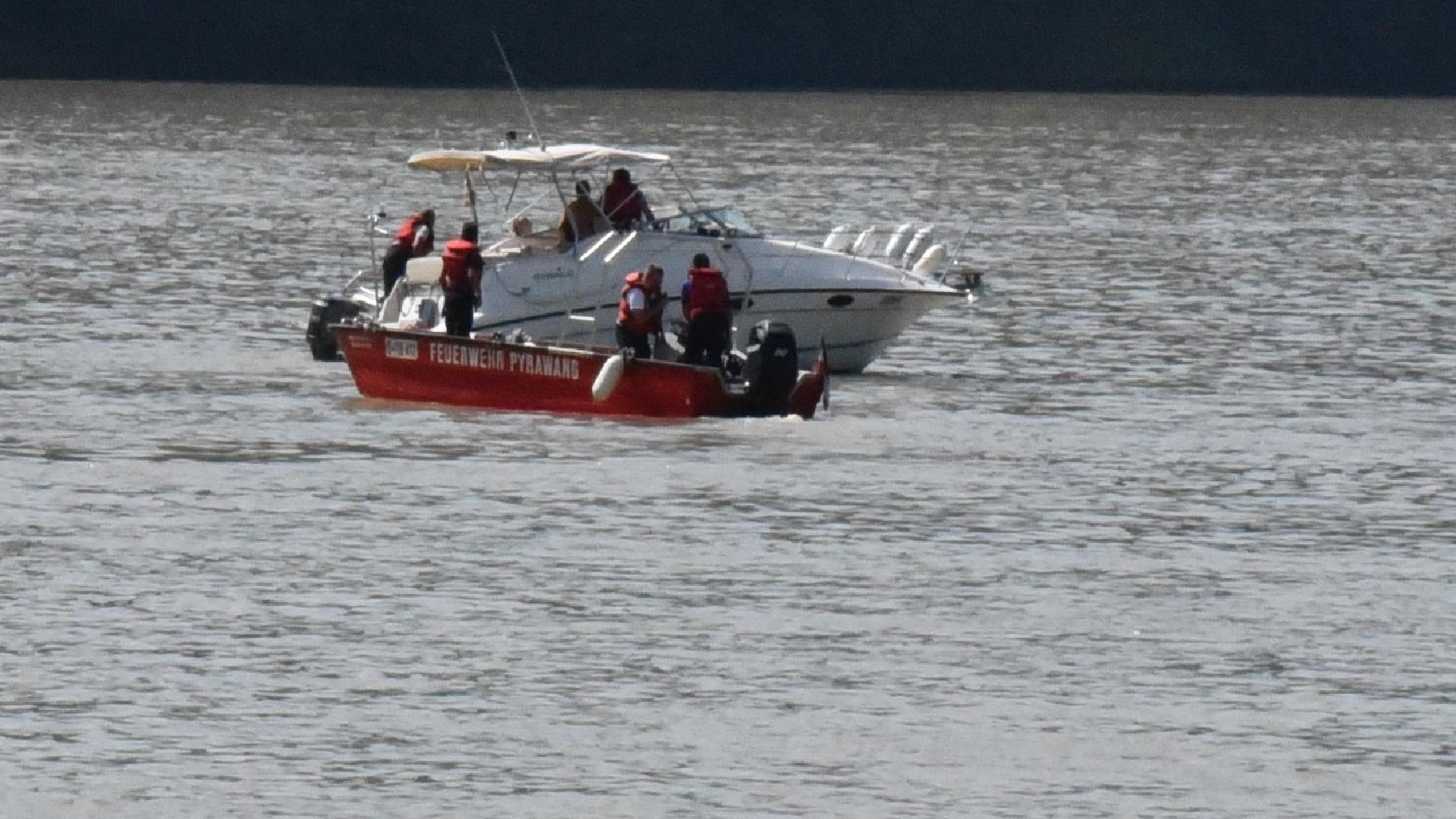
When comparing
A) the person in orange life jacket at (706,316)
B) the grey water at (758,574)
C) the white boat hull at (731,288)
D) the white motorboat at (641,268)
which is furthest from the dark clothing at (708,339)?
the white motorboat at (641,268)

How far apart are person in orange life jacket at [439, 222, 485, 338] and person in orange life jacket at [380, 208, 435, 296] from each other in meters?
3.98

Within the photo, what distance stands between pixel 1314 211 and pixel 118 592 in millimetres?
61827

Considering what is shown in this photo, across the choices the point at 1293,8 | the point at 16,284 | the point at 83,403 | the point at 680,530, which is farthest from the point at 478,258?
the point at 1293,8

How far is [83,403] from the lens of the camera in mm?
38281

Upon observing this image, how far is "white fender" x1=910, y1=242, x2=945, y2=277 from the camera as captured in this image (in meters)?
43.4

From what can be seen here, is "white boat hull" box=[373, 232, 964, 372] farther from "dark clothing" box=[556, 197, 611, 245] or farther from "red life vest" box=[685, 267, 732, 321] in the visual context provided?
"red life vest" box=[685, 267, 732, 321]

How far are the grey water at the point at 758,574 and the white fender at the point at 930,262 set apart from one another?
1.40 m

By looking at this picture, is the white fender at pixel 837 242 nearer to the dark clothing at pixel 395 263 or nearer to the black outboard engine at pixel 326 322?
the dark clothing at pixel 395 263

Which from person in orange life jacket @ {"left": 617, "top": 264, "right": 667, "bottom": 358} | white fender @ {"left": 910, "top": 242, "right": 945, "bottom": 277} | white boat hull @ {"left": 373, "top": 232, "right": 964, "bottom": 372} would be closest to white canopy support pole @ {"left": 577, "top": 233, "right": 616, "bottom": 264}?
white boat hull @ {"left": 373, "top": 232, "right": 964, "bottom": 372}

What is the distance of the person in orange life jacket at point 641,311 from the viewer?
36469mm

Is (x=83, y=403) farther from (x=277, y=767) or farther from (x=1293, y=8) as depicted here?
(x=1293, y=8)

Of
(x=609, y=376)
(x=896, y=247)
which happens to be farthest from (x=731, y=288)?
(x=609, y=376)

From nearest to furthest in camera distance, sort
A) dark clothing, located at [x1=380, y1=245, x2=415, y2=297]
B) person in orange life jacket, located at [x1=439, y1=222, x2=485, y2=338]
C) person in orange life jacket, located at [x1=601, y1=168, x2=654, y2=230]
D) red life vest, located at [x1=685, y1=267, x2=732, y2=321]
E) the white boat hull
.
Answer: red life vest, located at [x1=685, y1=267, x2=732, y2=321]
person in orange life jacket, located at [x1=439, y1=222, x2=485, y2=338]
the white boat hull
person in orange life jacket, located at [x1=601, y1=168, x2=654, y2=230]
dark clothing, located at [x1=380, y1=245, x2=415, y2=297]

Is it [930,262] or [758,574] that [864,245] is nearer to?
[930,262]
